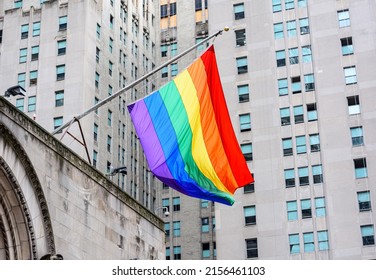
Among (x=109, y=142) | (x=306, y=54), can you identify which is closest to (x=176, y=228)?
(x=109, y=142)

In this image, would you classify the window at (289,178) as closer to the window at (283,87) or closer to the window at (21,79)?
the window at (283,87)

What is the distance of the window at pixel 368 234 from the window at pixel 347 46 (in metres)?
16.9

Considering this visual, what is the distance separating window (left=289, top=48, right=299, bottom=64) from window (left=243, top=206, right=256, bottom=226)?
14.9 metres

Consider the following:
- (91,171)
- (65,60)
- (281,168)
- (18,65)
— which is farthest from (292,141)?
(91,171)

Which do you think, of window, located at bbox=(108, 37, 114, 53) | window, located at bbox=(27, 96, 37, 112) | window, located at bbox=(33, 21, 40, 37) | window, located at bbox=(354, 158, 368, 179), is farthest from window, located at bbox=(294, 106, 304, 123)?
window, located at bbox=(33, 21, 40, 37)

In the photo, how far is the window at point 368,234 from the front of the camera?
66812 millimetres

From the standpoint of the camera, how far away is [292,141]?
73.4 m

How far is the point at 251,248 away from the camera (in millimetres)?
70750

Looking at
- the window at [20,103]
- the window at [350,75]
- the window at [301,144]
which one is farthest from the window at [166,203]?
the window at [350,75]

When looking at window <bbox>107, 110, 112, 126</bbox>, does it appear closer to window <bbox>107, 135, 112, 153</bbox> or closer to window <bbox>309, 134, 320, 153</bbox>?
window <bbox>107, 135, 112, 153</bbox>

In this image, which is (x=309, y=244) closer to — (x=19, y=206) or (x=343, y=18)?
(x=343, y=18)

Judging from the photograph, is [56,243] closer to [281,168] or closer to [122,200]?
[122,200]

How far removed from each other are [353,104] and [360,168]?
6366mm

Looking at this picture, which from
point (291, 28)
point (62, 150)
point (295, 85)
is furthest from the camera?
point (291, 28)
